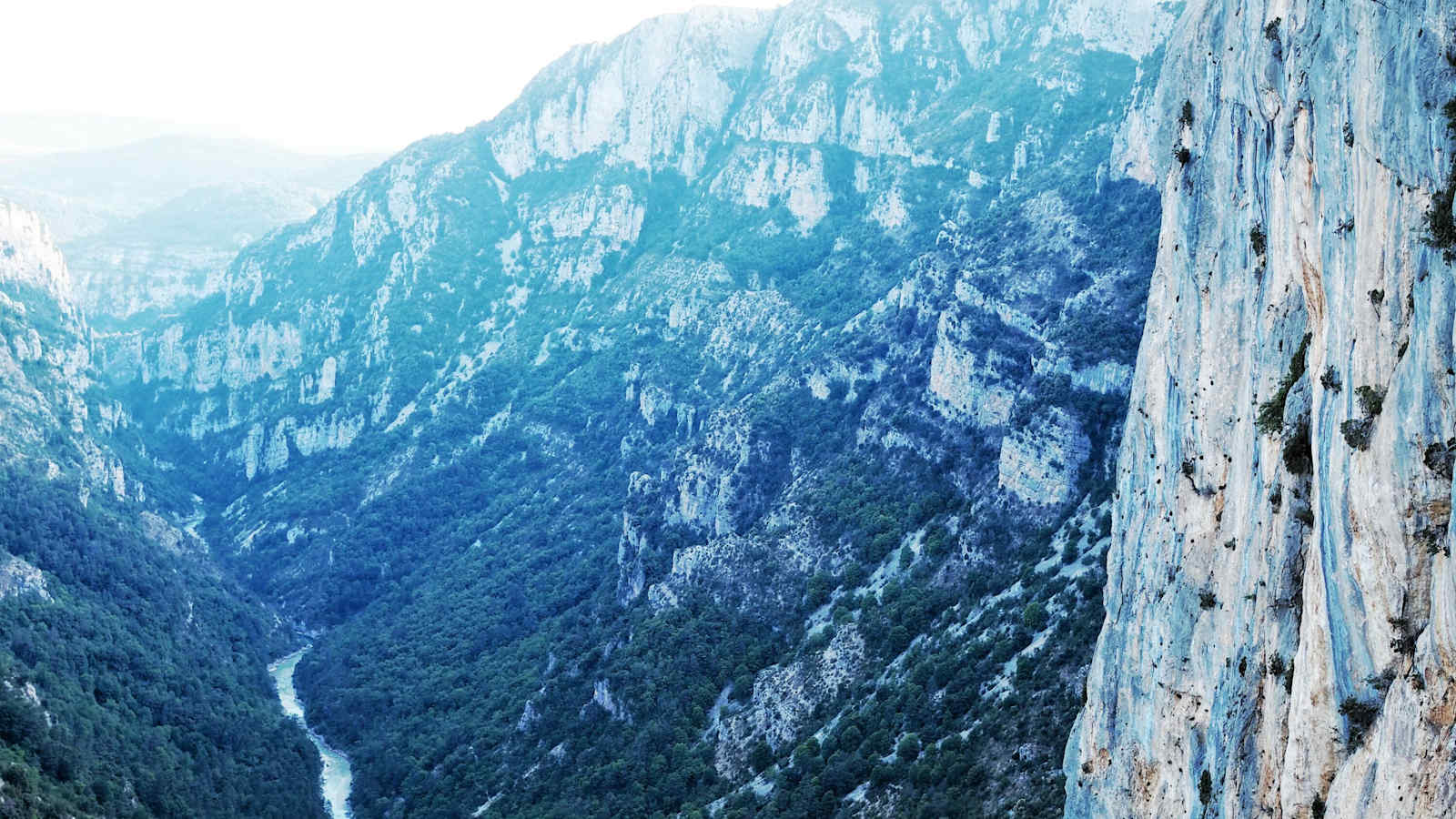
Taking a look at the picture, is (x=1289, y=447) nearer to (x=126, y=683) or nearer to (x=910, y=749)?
(x=910, y=749)

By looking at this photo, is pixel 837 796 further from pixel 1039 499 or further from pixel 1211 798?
pixel 1211 798

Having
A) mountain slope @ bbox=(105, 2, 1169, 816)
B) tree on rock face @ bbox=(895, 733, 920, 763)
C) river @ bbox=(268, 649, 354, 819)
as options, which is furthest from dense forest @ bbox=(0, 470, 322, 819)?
tree on rock face @ bbox=(895, 733, 920, 763)

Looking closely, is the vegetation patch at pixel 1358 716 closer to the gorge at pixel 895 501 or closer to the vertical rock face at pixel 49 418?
the gorge at pixel 895 501

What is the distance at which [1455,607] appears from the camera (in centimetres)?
2125

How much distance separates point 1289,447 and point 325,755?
10409 cm

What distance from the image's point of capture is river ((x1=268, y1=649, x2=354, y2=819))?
104 meters

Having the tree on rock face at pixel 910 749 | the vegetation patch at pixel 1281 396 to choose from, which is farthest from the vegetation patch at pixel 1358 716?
the tree on rock face at pixel 910 749

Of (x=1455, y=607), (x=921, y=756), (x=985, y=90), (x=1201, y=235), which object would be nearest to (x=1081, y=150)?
(x=985, y=90)

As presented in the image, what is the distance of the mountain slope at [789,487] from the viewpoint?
71.9 metres

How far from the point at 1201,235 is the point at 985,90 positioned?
136265 mm

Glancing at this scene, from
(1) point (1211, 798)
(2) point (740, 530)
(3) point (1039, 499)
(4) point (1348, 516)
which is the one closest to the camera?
(4) point (1348, 516)

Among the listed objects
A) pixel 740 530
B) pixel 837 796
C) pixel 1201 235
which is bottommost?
pixel 837 796

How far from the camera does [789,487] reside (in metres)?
102

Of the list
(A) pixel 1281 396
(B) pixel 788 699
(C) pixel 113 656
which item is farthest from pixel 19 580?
(A) pixel 1281 396
